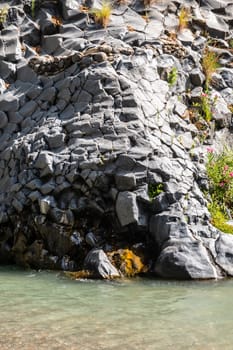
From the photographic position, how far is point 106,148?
7.62 meters

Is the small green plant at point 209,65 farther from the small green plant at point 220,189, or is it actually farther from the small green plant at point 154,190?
the small green plant at point 154,190

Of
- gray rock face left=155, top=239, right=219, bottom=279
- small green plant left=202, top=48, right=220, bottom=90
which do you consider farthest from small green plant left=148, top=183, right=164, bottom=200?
small green plant left=202, top=48, right=220, bottom=90

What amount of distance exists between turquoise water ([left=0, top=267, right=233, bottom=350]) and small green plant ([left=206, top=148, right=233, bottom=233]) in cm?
160

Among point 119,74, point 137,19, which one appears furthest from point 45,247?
point 137,19

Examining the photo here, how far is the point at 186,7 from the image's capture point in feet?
39.6

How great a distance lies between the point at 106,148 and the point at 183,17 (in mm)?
5216

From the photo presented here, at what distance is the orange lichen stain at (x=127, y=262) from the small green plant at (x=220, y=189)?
146 centimetres

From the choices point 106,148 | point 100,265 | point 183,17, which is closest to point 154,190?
point 106,148

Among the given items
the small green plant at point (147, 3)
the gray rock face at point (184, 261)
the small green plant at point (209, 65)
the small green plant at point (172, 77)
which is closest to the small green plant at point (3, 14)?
the small green plant at point (147, 3)

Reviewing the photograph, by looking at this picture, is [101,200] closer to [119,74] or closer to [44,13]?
[119,74]

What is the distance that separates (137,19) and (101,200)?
5.36 m

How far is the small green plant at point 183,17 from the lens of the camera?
446 inches

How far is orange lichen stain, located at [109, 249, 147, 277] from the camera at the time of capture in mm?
6570

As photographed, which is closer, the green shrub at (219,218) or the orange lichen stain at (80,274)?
the orange lichen stain at (80,274)
